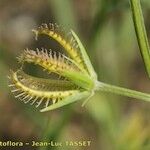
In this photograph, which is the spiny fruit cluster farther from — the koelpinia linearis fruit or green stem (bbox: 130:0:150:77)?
green stem (bbox: 130:0:150:77)

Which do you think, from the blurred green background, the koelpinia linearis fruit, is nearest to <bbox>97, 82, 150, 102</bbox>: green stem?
the koelpinia linearis fruit

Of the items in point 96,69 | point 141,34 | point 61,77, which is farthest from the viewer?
point 96,69

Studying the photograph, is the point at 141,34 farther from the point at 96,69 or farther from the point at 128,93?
the point at 96,69

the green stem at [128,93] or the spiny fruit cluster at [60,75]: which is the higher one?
the spiny fruit cluster at [60,75]

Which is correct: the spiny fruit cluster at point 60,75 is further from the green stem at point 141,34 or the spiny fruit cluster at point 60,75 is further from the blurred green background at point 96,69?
the blurred green background at point 96,69

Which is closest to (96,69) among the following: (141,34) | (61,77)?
(61,77)

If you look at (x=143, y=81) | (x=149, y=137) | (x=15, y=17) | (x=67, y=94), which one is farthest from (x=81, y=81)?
(x=15, y=17)

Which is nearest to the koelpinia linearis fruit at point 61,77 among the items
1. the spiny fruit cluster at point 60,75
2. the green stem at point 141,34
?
the spiny fruit cluster at point 60,75

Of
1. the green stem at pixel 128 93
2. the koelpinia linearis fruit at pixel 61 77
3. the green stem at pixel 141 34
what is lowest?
the green stem at pixel 128 93
